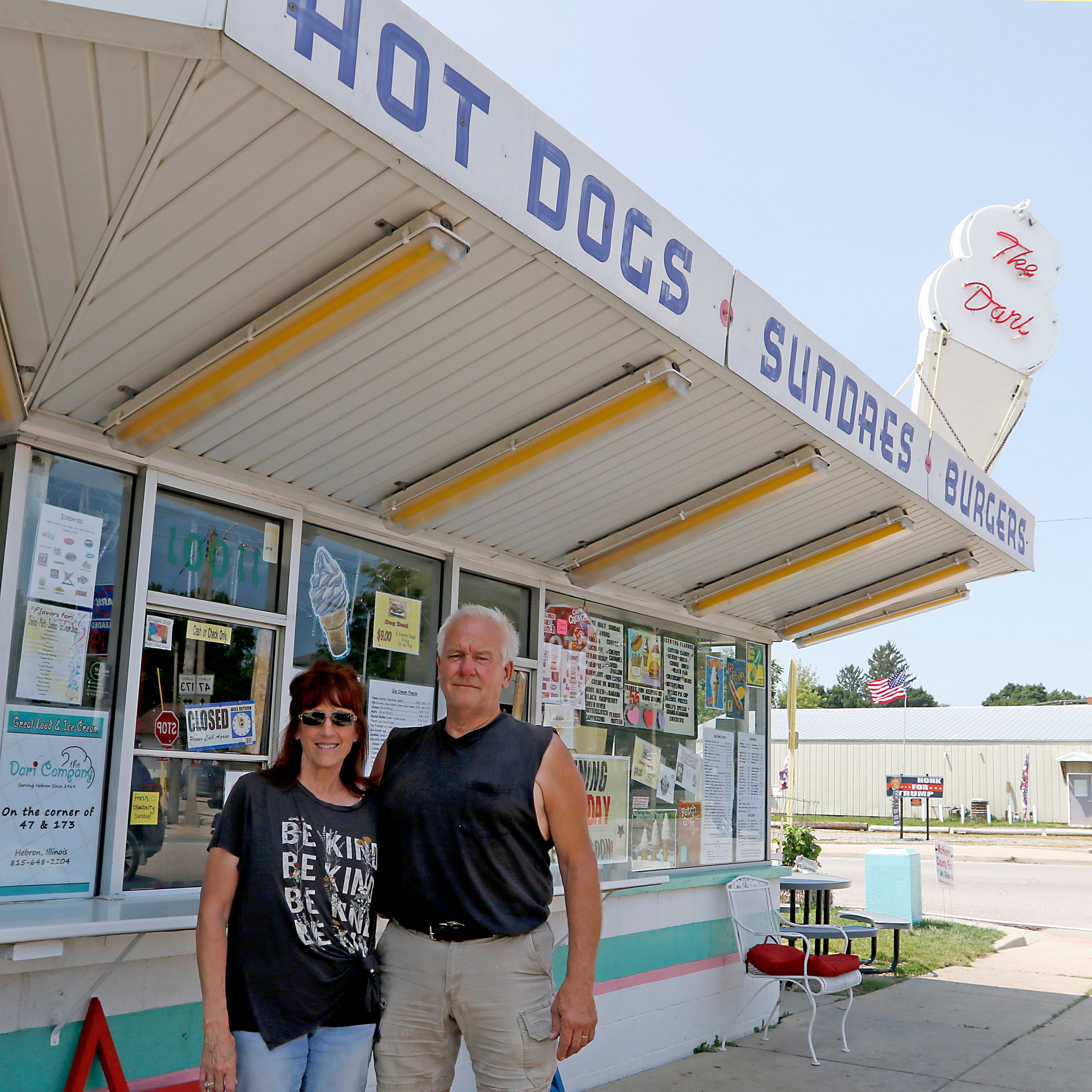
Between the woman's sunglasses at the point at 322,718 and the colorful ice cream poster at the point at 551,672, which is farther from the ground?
the colorful ice cream poster at the point at 551,672

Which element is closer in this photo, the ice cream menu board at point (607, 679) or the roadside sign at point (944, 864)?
the ice cream menu board at point (607, 679)

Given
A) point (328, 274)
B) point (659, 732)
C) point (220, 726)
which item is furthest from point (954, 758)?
point (328, 274)

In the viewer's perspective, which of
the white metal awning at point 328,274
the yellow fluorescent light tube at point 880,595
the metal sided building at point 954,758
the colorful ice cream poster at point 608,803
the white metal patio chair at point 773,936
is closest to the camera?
the white metal awning at point 328,274

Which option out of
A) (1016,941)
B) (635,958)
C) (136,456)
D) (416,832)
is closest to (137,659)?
(136,456)

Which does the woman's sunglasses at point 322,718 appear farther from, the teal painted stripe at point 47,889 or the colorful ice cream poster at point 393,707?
the colorful ice cream poster at point 393,707

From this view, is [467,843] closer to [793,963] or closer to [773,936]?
[793,963]

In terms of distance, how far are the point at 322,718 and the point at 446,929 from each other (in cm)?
62

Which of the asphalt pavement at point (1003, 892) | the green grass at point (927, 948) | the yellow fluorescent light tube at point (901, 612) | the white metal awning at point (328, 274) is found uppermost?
the white metal awning at point (328, 274)

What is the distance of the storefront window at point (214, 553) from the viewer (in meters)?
4.04

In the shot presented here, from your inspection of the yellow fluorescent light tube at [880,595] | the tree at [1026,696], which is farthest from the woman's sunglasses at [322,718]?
the tree at [1026,696]

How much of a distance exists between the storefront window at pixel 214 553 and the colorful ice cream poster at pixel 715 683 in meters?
3.63

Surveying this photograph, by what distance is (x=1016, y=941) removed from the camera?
11516 mm

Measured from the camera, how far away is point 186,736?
4.04m

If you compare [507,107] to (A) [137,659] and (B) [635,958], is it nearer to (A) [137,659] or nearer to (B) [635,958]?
(A) [137,659]
